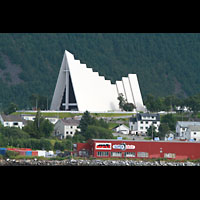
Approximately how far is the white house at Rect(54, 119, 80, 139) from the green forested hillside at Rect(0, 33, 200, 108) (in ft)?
146

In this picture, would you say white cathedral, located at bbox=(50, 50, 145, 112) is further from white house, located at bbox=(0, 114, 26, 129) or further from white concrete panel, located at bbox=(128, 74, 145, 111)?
white house, located at bbox=(0, 114, 26, 129)

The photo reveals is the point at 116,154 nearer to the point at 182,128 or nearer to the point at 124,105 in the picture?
the point at 182,128

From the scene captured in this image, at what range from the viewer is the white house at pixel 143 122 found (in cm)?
4862

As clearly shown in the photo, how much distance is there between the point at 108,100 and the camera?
58250 millimetres

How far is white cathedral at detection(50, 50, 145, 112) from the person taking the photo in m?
55.3

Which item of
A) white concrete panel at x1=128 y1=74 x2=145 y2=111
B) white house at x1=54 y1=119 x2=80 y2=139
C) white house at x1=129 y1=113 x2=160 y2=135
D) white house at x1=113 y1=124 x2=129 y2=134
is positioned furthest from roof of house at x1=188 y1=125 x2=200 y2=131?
white concrete panel at x1=128 y1=74 x2=145 y2=111

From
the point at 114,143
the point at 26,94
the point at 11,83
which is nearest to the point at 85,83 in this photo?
the point at 114,143

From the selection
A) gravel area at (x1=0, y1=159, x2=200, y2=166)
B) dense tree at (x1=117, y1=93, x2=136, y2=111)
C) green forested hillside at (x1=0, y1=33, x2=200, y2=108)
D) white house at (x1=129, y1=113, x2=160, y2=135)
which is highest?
green forested hillside at (x1=0, y1=33, x2=200, y2=108)

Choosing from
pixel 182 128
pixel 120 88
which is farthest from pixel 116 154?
pixel 120 88

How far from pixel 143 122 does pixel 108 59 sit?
54.3 m

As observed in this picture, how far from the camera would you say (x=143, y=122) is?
161ft

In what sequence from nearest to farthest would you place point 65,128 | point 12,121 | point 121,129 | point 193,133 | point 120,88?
point 193,133 → point 65,128 → point 12,121 → point 121,129 → point 120,88

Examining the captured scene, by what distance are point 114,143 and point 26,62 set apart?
68.8 metres

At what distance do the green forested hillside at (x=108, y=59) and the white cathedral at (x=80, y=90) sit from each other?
3298cm
